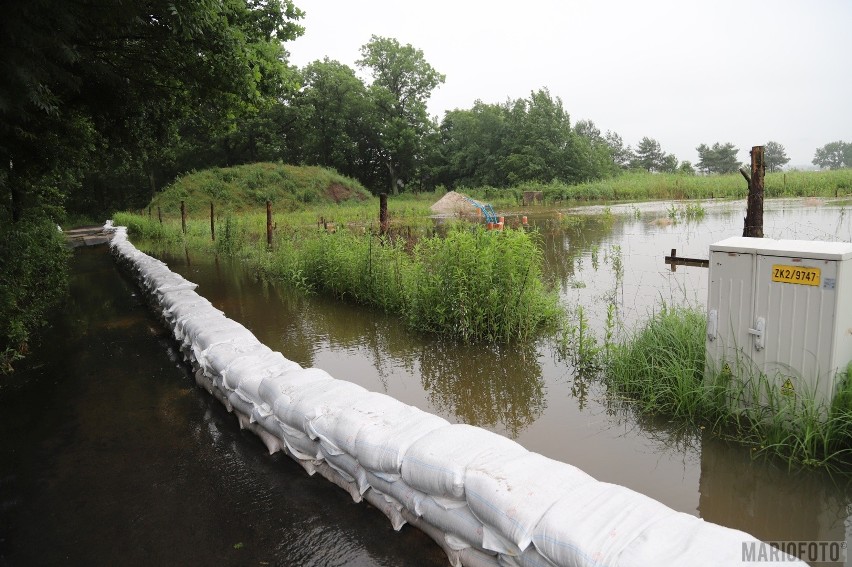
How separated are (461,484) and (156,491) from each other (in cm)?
202

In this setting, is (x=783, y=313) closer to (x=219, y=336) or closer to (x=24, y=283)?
(x=219, y=336)

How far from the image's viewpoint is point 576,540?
6.46 ft

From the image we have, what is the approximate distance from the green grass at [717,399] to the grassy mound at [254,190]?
1163 inches

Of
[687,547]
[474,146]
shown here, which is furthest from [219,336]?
[474,146]

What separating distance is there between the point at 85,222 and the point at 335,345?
133 feet

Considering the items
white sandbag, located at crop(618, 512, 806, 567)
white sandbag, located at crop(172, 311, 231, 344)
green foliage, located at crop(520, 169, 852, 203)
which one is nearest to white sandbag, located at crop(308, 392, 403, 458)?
white sandbag, located at crop(618, 512, 806, 567)

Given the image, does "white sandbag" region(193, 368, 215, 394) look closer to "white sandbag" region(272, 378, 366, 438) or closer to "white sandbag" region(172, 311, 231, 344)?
"white sandbag" region(172, 311, 231, 344)

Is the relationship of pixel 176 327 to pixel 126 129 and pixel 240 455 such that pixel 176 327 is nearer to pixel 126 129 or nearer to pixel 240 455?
pixel 240 455

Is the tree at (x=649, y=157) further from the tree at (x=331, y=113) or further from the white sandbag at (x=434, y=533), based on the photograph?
the white sandbag at (x=434, y=533)

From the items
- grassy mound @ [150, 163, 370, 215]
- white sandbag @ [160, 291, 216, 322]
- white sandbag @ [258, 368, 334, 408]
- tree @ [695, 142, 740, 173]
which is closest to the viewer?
white sandbag @ [258, 368, 334, 408]

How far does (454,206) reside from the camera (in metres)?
28.8

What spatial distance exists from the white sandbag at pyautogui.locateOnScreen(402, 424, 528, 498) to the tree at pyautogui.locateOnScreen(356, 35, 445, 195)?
44.2m

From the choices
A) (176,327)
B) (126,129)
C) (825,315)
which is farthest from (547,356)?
(126,129)

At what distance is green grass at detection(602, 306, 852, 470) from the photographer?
3.16 m
